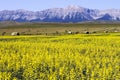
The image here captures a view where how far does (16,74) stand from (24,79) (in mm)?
802

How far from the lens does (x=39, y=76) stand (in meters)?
14.6

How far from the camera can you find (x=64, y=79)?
14.3 meters

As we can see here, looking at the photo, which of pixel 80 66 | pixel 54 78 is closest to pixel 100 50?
pixel 80 66

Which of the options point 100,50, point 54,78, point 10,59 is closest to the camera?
point 54,78

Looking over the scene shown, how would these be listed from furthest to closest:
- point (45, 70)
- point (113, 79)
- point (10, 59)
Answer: point (10, 59) < point (45, 70) < point (113, 79)

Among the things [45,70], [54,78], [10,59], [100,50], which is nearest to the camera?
[54,78]

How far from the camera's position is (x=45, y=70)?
16.3 m

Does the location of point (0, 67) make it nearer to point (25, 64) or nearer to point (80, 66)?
point (25, 64)

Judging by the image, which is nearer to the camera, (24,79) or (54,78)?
(54,78)

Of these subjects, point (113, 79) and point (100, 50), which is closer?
point (113, 79)

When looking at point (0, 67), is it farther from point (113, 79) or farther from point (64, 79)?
point (113, 79)

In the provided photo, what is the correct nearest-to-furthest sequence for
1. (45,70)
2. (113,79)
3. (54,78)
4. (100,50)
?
1. (54,78)
2. (113,79)
3. (45,70)
4. (100,50)

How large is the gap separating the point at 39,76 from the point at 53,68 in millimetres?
2413

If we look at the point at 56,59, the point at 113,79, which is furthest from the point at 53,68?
the point at 113,79
